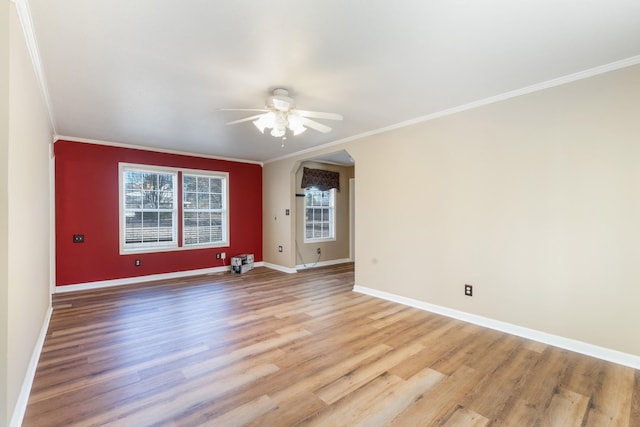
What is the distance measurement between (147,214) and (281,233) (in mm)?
2469

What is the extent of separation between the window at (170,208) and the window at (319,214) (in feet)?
5.65

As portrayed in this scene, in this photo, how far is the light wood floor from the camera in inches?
71.4

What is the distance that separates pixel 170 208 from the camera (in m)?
5.59

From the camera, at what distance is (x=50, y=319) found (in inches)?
134

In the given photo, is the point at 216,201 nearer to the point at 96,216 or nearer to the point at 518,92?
the point at 96,216

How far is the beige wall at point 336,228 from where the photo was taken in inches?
253

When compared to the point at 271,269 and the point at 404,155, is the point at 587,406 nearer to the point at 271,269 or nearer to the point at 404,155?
the point at 404,155

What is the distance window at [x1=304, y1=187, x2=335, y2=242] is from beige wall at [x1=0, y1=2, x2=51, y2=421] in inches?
183

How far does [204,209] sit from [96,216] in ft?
5.70

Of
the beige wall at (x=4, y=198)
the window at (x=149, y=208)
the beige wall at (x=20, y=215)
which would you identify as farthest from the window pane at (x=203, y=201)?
the beige wall at (x=4, y=198)

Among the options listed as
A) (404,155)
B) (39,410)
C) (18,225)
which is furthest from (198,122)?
(39,410)

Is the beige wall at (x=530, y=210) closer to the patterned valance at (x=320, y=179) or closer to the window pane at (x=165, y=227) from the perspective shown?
the patterned valance at (x=320, y=179)

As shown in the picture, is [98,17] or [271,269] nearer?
[98,17]

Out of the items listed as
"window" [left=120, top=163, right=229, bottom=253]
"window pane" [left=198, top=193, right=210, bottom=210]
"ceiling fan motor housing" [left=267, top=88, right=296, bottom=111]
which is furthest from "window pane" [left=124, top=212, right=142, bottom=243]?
"ceiling fan motor housing" [left=267, top=88, right=296, bottom=111]
